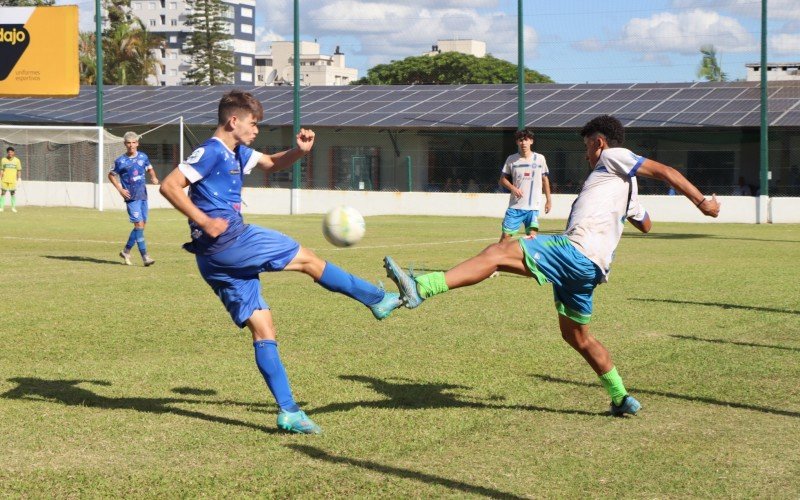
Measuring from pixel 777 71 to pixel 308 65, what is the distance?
126651mm

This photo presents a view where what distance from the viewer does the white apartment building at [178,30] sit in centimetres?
17375

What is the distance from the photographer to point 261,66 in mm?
179750

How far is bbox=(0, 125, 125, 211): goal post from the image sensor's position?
127 ft

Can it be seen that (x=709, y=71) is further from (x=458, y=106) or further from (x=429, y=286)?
(x=429, y=286)

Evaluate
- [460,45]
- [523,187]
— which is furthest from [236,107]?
[460,45]

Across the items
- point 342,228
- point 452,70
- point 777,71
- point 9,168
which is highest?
point 452,70

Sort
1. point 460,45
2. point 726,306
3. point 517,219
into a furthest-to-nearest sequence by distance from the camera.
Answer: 1. point 460,45
2. point 517,219
3. point 726,306

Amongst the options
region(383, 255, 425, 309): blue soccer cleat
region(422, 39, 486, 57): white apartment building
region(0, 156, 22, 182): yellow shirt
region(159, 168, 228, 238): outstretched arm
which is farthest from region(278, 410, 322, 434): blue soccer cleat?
region(422, 39, 486, 57): white apartment building

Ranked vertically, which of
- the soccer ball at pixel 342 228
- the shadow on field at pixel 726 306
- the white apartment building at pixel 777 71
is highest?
the white apartment building at pixel 777 71

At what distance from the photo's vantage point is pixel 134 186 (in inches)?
687

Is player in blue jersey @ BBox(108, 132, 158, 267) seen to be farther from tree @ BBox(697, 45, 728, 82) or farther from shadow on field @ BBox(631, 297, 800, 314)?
tree @ BBox(697, 45, 728, 82)

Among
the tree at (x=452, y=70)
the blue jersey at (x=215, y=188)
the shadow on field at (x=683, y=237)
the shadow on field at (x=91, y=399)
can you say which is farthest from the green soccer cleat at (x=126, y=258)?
the tree at (x=452, y=70)

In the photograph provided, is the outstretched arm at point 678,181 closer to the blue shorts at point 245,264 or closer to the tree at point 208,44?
the blue shorts at point 245,264

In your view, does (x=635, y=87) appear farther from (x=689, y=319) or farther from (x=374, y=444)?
(x=374, y=444)
